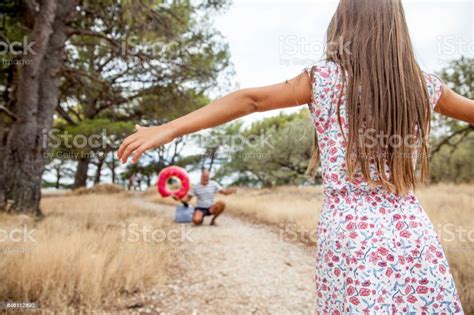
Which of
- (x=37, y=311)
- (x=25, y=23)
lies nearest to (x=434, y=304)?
(x=37, y=311)

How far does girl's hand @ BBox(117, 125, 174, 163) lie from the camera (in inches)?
42.9

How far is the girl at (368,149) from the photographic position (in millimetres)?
1038

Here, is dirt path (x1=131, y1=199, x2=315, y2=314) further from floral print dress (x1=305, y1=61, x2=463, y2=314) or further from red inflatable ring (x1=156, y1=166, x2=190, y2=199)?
red inflatable ring (x1=156, y1=166, x2=190, y2=199)

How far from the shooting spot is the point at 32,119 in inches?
268

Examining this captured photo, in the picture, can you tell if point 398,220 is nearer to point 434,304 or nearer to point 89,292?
point 434,304

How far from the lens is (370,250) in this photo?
104 cm

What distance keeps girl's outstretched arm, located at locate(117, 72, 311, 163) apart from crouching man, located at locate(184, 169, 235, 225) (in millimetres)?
6548
